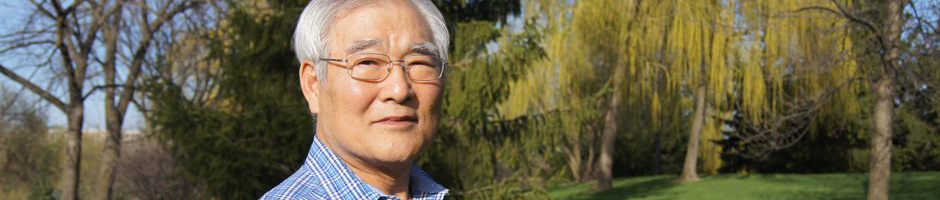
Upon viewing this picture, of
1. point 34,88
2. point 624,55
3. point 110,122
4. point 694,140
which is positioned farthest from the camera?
Result: point 694,140

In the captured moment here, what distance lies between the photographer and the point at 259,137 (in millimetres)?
7863

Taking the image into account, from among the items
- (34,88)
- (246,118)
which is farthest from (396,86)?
(34,88)

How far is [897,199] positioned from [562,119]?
7.28 m

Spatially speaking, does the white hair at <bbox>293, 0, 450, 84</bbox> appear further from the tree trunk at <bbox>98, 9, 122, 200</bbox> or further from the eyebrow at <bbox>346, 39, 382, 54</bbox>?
the tree trunk at <bbox>98, 9, 122, 200</bbox>

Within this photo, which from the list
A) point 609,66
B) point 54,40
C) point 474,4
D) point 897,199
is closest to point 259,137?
point 474,4

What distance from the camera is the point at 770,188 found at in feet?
57.4

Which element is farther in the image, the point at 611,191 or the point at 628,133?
the point at 628,133

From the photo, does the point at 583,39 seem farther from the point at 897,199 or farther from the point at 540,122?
the point at 540,122

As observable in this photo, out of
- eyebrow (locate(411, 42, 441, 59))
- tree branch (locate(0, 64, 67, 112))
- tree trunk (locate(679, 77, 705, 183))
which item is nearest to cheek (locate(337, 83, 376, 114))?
eyebrow (locate(411, 42, 441, 59))

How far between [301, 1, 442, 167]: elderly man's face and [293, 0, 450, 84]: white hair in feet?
0.05

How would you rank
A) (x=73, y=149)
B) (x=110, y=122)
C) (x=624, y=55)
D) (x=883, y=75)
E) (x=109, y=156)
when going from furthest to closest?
(x=624, y=55) → (x=110, y=122) → (x=109, y=156) → (x=73, y=149) → (x=883, y=75)

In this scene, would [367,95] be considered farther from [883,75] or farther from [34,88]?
[34,88]

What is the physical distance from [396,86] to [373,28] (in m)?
0.11

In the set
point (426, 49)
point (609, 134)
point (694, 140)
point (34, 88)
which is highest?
point (34, 88)
